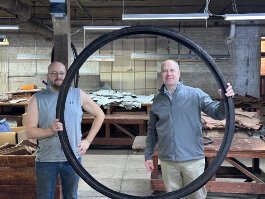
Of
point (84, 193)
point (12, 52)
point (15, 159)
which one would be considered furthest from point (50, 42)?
point (15, 159)

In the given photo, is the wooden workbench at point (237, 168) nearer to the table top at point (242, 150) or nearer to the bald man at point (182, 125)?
the table top at point (242, 150)

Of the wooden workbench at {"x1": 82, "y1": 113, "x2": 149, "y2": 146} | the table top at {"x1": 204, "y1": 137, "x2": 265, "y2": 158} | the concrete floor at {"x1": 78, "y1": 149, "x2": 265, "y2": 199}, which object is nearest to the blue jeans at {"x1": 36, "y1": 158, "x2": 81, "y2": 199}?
the table top at {"x1": 204, "y1": 137, "x2": 265, "y2": 158}

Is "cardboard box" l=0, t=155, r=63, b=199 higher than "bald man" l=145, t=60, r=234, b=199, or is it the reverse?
"bald man" l=145, t=60, r=234, b=199

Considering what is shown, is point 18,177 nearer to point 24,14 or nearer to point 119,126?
point 119,126

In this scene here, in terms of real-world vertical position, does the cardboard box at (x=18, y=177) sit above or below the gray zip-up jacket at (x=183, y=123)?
below

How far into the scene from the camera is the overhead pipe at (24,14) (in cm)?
609

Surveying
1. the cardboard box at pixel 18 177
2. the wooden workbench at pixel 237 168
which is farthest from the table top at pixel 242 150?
the cardboard box at pixel 18 177

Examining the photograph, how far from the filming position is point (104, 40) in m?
1.83

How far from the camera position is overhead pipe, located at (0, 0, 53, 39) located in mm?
6089

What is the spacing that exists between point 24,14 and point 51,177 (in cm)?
556

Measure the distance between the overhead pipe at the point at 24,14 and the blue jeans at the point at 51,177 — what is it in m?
4.34

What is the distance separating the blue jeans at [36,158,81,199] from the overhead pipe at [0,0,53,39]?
4341 millimetres

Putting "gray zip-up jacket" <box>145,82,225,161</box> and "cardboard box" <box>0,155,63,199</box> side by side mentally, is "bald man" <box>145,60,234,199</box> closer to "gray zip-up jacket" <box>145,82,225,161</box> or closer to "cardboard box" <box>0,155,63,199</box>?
"gray zip-up jacket" <box>145,82,225,161</box>

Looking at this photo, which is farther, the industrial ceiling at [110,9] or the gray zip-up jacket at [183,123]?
the industrial ceiling at [110,9]
